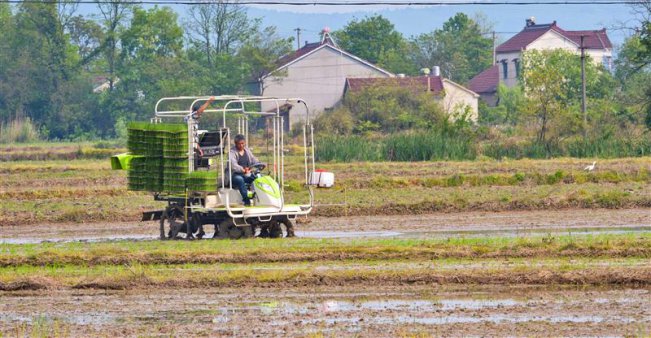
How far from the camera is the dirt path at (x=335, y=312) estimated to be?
1343 centimetres

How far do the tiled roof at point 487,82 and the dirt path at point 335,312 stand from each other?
85185 mm

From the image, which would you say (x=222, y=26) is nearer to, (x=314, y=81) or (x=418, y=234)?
(x=314, y=81)

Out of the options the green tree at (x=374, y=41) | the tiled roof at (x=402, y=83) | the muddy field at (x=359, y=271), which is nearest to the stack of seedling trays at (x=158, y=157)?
the muddy field at (x=359, y=271)

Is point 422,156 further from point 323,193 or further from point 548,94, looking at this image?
point 323,193

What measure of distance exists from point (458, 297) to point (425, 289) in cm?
80

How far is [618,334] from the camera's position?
12.9 meters

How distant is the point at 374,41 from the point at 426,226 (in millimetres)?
86584

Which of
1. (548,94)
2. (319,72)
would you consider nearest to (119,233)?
(548,94)

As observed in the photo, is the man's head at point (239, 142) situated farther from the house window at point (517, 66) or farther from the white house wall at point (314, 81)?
the house window at point (517, 66)

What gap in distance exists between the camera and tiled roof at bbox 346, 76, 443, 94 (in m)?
79.7

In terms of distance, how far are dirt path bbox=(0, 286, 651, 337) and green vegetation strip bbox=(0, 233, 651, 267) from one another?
2560 millimetres

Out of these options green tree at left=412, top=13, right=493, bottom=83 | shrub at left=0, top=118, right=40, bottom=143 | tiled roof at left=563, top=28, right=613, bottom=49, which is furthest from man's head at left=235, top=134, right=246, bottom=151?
green tree at left=412, top=13, right=493, bottom=83

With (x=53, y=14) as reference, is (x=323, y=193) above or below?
below

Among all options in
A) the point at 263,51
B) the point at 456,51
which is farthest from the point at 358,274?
the point at 456,51
